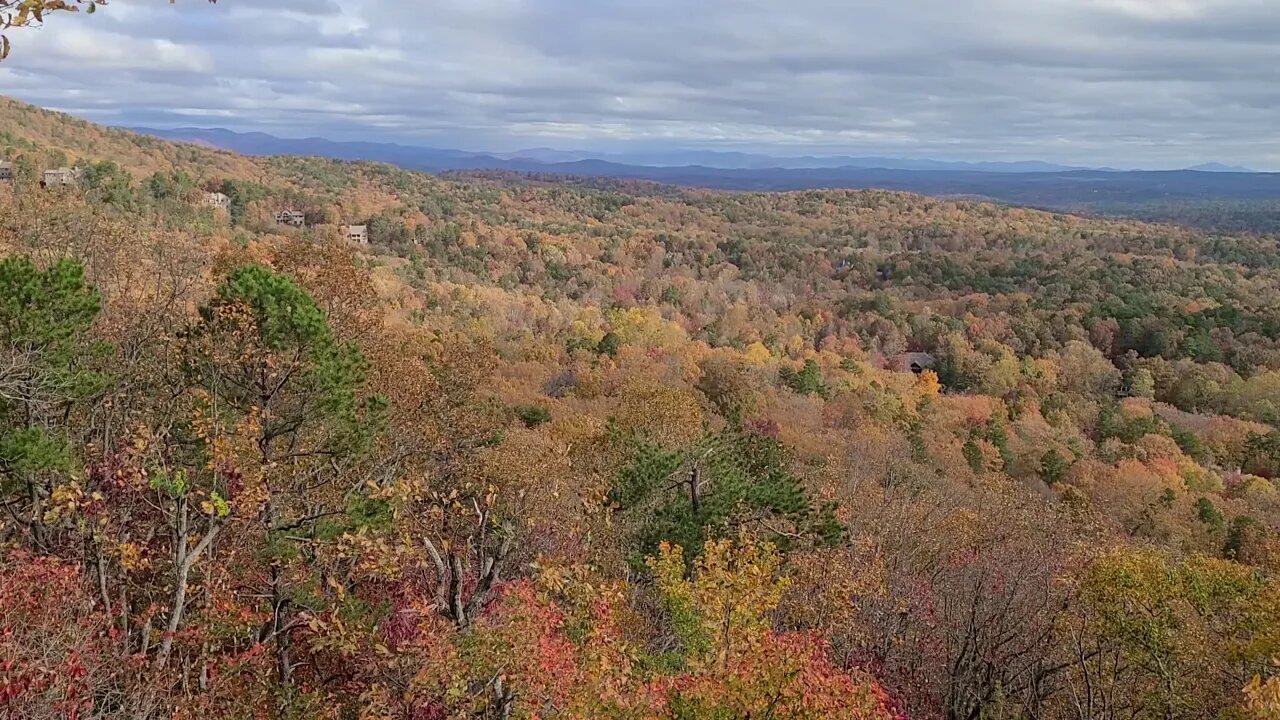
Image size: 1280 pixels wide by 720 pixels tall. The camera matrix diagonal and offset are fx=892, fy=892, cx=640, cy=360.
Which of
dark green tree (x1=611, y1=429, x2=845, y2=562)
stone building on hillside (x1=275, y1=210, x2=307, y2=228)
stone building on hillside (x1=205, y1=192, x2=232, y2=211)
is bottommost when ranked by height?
dark green tree (x1=611, y1=429, x2=845, y2=562)

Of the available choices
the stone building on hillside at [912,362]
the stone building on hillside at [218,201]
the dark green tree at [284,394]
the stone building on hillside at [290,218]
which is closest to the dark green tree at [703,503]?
the dark green tree at [284,394]

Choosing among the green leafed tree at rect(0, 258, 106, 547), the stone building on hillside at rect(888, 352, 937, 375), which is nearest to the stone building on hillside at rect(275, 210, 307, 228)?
the stone building on hillside at rect(888, 352, 937, 375)

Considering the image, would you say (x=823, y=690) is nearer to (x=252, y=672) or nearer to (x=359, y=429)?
(x=252, y=672)

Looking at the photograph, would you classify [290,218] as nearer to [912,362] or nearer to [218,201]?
[218,201]

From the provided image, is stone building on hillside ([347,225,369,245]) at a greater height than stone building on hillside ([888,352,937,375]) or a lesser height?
greater

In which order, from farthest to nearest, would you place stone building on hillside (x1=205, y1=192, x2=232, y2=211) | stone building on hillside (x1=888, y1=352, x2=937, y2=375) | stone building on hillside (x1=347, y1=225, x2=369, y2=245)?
stone building on hillside (x1=347, y1=225, x2=369, y2=245), stone building on hillside (x1=205, y1=192, x2=232, y2=211), stone building on hillside (x1=888, y1=352, x2=937, y2=375)

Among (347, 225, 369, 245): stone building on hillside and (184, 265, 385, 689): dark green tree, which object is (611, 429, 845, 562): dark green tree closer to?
(184, 265, 385, 689): dark green tree
